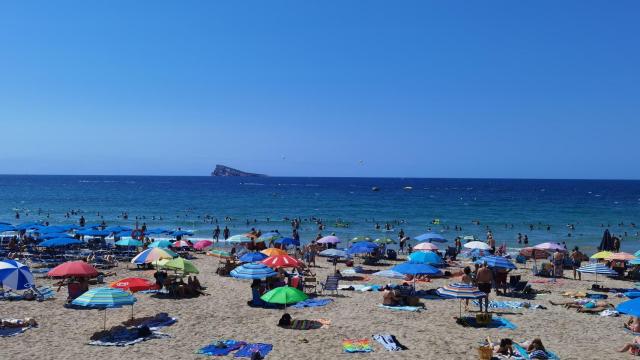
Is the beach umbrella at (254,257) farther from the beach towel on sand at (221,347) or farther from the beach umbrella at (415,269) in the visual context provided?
the beach towel on sand at (221,347)

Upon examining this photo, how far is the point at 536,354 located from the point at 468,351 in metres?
1.41

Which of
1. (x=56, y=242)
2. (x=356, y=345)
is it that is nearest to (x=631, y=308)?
(x=356, y=345)

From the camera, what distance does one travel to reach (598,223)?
54125mm

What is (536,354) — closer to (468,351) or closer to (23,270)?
(468,351)

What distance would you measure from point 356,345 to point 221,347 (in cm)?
300

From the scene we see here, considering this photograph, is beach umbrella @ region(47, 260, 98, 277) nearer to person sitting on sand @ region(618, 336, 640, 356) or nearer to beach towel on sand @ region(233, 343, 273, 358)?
beach towel on sand @ region(233, 343, 273, 358)

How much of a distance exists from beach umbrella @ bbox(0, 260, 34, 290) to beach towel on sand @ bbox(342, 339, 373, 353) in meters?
8.95

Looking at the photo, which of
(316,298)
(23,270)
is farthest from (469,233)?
(23,270)

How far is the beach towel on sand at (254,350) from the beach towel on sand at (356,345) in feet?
5.53

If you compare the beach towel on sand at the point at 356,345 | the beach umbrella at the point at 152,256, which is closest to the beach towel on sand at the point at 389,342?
the beach towel on sand at the point at 356,345

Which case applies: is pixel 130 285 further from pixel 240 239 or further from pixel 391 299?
pixel 240 239

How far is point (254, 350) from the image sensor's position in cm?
1126

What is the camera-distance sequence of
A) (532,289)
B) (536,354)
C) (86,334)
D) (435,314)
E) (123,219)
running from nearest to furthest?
(536,354), (86,334), (435,314), (532,289), (123,219)

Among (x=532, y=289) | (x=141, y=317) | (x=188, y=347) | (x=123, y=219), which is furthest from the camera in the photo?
(x=123, y=219)
